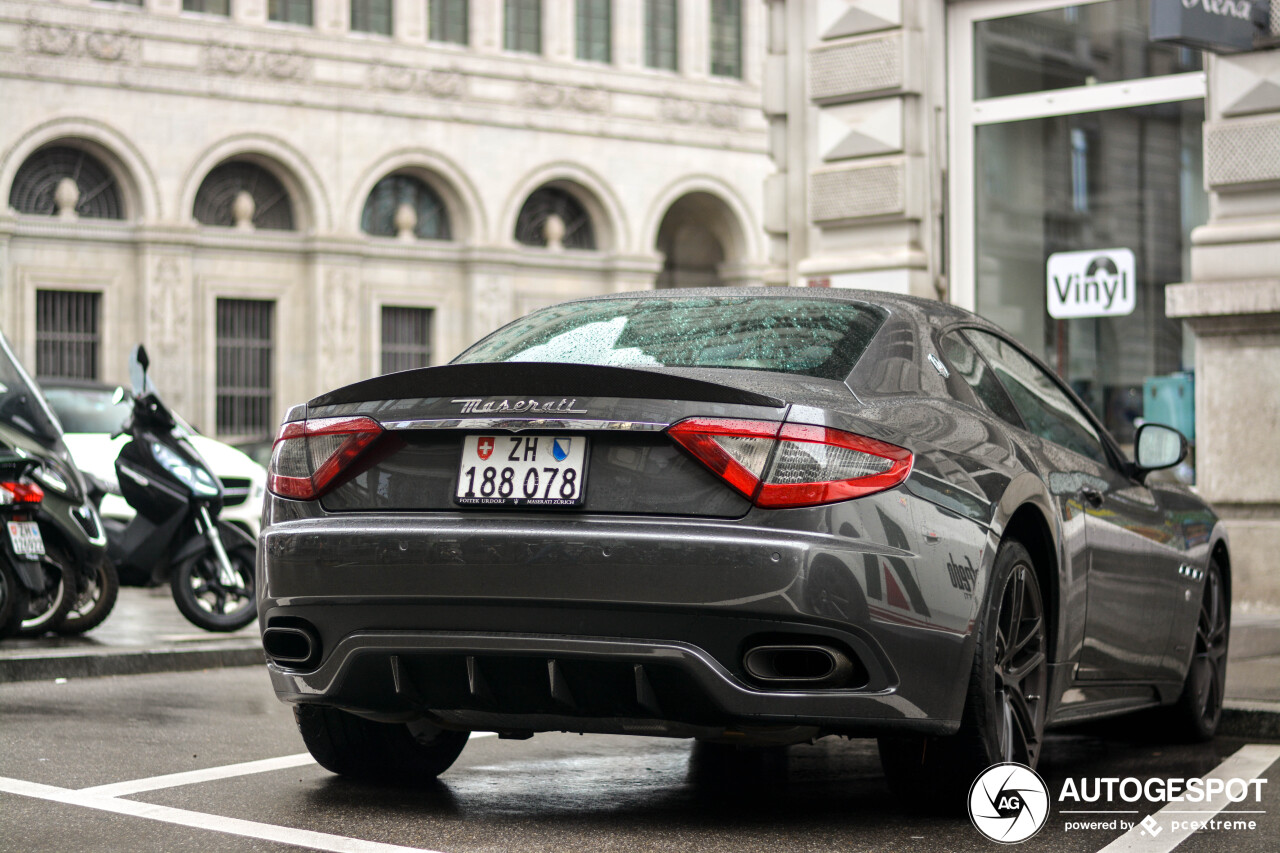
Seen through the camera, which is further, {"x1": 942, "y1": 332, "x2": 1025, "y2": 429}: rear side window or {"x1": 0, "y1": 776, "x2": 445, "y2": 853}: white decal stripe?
{"x1": 942, "y1": 332, "x2": 1025, "y2": 429}: rear side window

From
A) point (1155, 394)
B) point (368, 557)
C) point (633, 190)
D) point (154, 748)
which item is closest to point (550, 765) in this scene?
point (154, 748)

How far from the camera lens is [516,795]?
16.7 feet

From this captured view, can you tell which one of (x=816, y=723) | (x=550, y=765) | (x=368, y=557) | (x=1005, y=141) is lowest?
(x=550, y=765)

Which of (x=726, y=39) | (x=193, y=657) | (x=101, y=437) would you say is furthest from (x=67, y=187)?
(x=193, y=657)

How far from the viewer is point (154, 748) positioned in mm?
5887

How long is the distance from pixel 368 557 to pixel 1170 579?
2921mm

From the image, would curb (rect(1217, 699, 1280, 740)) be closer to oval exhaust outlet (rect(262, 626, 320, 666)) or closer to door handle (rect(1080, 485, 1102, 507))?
door handle (rect(1080, 485, 1102, 507))

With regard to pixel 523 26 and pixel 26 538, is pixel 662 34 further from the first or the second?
pixel 26 538

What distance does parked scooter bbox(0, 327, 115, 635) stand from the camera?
9.00 meters

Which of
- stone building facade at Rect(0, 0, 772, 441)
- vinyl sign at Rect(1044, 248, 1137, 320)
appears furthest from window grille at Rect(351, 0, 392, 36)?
vinyl sign at Rect(1044, 248, 1137, 320)

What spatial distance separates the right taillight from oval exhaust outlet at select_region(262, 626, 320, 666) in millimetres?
1082

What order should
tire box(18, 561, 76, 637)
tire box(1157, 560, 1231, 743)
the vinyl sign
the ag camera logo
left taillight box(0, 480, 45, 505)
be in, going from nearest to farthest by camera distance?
1. the ag camera logo
2. tire box(1157, 560, 1231, 743)
3. left taillight box(0, 480, 45, 505)
4. tire box(18, 561, 76, 637)
5. the vinyl sign

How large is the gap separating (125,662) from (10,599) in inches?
29.0

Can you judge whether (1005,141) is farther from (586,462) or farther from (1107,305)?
(586,462)
